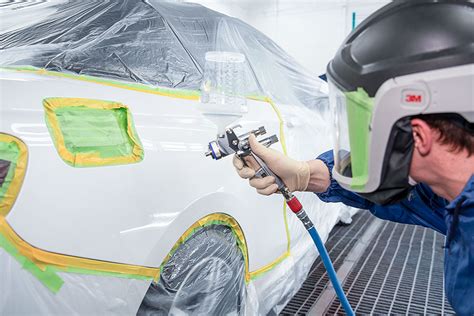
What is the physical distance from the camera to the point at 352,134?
3.95 feet

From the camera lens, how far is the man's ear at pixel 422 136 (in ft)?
3.63

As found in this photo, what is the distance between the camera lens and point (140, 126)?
1.40 m

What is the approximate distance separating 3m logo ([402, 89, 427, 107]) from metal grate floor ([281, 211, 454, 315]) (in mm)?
1679

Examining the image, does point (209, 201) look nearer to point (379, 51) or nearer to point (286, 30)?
point (379, 51)

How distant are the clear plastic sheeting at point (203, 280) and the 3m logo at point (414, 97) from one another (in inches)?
33.4

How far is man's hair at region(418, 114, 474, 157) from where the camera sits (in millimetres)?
1094

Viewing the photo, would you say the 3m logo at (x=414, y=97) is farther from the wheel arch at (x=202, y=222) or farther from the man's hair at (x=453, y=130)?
the wheel arch at (x=202, y=222)

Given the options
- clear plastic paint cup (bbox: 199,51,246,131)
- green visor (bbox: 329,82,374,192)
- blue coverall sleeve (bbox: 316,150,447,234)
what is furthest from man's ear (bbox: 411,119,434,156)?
clear plastic paint cup (bbox: 199,51,246,131)

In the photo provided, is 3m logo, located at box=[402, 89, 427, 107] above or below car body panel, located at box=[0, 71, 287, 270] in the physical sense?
above

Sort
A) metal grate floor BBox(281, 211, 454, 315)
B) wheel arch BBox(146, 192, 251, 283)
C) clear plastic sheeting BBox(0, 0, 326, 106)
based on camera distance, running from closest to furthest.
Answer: wheel arch BBox(146, 192, 251, 283), clear plastic sheeting BBox(0, 0, 326, 106), metal grate floor BBox(281, 211, 454, 315)

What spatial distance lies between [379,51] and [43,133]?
2.87 feet

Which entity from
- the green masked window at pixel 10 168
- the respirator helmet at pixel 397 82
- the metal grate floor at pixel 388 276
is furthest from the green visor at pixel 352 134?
the metal grate floor at pixel 388 276

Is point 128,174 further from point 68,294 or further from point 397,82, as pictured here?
point 397,82

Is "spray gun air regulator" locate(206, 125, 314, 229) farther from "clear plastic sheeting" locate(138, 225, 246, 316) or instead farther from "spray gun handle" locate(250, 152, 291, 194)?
"clear plastic sheeting" locate(138, 225, 246, 316)
